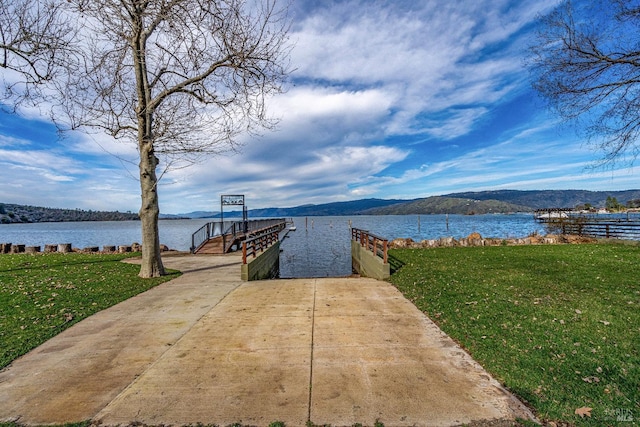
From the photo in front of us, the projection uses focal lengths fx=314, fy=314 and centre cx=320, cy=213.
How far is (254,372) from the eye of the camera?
391cm

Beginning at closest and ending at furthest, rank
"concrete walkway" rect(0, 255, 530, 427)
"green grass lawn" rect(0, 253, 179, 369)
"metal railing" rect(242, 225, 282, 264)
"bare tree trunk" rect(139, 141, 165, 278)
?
"concrete walkway" rect(0, 255, 530, 427) → "green grass lawn" rect(0, 253, 179, 369) → "bare tree trunk" rect(139, 141, 165, 278) → "metal railing" rect(242, 225, 282, 264)

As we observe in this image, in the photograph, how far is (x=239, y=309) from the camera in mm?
6738

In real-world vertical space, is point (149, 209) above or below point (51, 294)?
above

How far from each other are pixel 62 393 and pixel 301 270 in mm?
16292

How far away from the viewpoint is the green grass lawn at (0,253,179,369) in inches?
207

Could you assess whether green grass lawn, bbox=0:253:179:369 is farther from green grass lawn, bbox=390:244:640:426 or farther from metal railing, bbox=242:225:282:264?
green grass lawn, bbox=390:244:640:426

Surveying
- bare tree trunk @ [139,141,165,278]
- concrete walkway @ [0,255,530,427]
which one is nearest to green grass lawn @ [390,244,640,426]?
concrete walkway @ [0,255,530,427]

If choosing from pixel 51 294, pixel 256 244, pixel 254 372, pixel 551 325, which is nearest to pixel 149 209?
pixel 51 294

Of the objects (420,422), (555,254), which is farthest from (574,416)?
(555,254)

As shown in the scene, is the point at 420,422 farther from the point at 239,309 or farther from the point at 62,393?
the point at 239,309

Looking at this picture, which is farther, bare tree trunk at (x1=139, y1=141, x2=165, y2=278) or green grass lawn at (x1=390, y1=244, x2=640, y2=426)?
bare tree trunk at (x1=139, y1=141, x2=165, y2=278)

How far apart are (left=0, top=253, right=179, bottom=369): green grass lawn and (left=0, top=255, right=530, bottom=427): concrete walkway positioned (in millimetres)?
391

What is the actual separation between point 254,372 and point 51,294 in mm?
6766

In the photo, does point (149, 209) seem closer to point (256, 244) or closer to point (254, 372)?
point (256, 244)
